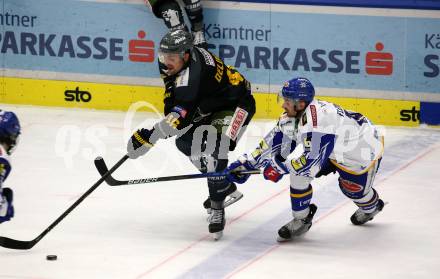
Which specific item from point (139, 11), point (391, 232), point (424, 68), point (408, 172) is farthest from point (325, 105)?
point (139, 11)

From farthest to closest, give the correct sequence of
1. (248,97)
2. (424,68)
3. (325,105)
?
(424,68) < (248,97) < (325,105)

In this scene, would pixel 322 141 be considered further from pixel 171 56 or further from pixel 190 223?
pixel 190 223

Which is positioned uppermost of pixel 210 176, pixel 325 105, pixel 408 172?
pixel 325 105

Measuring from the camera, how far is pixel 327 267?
7070 mm

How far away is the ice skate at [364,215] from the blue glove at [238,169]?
847 mm

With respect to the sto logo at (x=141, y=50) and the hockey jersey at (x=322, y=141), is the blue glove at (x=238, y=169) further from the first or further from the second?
the sto logo at (x=141, y=50)

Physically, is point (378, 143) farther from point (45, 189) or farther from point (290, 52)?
point (290, 52)

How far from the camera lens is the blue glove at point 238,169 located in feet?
25.1

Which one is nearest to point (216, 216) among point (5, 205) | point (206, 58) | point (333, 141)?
point (333, 141)

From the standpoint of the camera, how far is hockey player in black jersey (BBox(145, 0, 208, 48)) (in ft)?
35.9

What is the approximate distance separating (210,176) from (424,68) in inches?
149

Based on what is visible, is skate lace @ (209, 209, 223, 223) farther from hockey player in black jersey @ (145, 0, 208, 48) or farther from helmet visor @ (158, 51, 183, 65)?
hockey player in black jersey @ (145, 0, 208, 48)

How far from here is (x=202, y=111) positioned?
8000 mm

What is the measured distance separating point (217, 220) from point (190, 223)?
1.40ft
